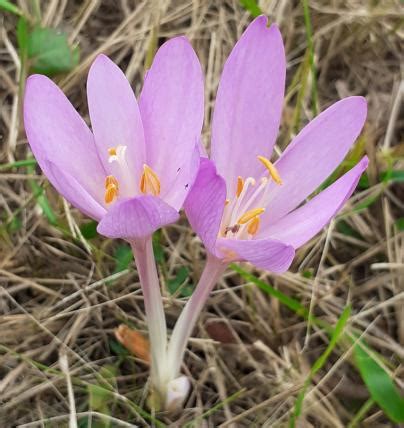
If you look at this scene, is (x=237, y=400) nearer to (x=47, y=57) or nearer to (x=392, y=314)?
(x=392, y=314)

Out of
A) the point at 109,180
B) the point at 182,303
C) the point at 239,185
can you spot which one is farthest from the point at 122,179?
the point at 182,303

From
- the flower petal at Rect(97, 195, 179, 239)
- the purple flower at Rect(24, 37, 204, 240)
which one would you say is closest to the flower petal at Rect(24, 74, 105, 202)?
the purple flower at Rect(24, 37, 204, 240)

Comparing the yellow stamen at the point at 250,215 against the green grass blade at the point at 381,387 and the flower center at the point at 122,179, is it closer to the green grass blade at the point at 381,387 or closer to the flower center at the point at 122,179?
the flower center at the point at 122,179

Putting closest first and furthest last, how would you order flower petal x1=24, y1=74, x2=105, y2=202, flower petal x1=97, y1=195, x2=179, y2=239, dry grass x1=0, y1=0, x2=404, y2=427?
flower petal x1=97, y1=195, x2=179, y2=239 → flower petal x1=24, y1=74, x2=105, y2=202 → dry grass x1=0, y1=0, x2=404, y2=427

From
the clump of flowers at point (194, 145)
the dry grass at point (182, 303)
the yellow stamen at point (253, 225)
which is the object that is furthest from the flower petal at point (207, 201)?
the dry grass at point (182, 303)

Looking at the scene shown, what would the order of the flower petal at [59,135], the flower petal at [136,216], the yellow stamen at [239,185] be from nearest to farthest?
the flower petal at [136,216] → the flower petal at [59,135] → the yellow stamen at [239,185]

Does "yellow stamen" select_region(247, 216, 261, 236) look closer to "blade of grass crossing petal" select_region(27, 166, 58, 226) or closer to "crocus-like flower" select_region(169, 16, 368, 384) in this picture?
"crocus-like flower" select_region(169, 16, 368, 384)

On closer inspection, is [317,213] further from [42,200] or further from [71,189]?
[42,200]
